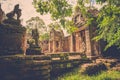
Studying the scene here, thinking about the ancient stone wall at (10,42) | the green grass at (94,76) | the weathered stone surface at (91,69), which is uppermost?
the ancient stone wall at (10,42)

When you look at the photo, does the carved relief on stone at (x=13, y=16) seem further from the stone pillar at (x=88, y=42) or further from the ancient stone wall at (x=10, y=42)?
the stone pillar at (x=88, y=42)

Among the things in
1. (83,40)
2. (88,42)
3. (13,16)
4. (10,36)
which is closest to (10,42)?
(10,36)

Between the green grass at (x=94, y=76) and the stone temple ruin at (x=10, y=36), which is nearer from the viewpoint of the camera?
the green grass at (x=94, y=76)

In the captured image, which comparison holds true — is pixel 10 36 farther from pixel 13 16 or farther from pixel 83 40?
pixel 83 40

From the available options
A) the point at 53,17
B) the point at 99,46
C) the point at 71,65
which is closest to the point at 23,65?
the point at 53,17

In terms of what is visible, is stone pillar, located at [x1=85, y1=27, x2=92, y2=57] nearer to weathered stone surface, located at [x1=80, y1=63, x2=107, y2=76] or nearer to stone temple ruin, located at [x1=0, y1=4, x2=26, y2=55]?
weathered stone surface, located at [x1=80, y1=63, x2=107, y2=76]

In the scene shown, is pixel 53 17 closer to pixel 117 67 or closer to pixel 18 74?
pixel 18 74

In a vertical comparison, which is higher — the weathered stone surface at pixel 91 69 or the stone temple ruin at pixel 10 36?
the stone temple ruin at pixel 10 36

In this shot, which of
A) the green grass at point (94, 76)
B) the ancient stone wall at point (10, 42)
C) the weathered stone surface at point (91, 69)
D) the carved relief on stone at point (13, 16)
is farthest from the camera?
the carved relief on stone at point (13, 16)

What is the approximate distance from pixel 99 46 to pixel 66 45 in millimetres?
19036

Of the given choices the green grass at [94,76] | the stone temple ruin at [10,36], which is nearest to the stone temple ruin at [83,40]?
the green grass at [94,76]

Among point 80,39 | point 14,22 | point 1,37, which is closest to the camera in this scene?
point 1,37

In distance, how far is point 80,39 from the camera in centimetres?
2325

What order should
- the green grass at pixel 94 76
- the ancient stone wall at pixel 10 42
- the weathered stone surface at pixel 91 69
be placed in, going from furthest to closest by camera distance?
1. the weathered stone surface at pixel 91 69
2. the ancient stone wall at pixel 10 42
3. the green grass at pixel 94 76
